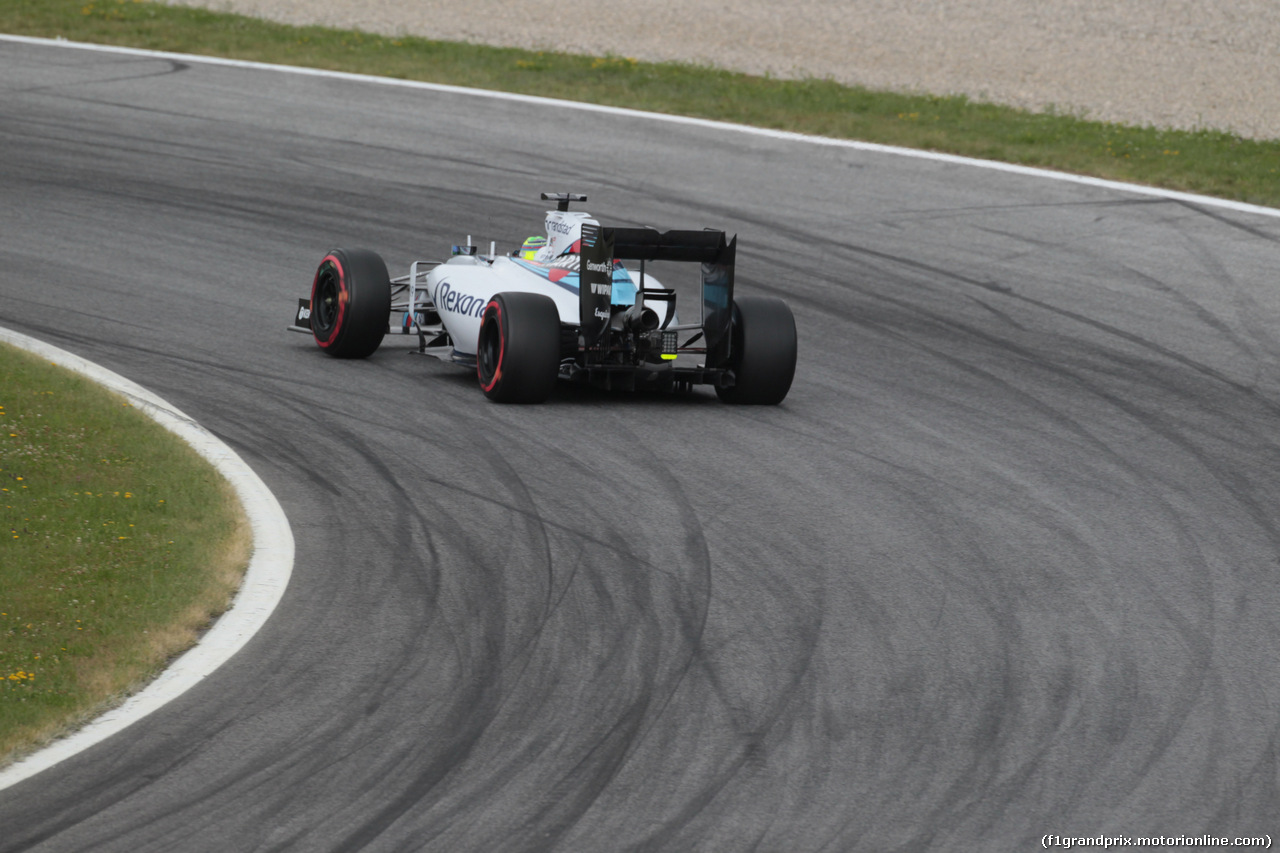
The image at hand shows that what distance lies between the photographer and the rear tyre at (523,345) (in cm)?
1100

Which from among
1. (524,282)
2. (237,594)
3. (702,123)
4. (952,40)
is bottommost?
(237,594)

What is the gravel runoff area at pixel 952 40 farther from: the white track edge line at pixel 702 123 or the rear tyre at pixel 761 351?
the rear tyre at pixel 761 351

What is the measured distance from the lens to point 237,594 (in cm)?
775

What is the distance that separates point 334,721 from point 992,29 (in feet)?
84.0

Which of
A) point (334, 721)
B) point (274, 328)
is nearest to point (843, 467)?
point (334, 721)

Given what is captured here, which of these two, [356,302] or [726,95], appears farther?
[726,95]

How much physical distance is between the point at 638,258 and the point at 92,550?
4.56 meters

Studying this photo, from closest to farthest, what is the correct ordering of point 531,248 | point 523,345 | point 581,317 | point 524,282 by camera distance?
point 523,345 → point 581,317 → point 524,282 → point 531,248

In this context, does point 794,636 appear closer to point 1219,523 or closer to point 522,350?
point 1219,523

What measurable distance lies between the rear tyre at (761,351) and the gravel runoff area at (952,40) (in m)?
13.1

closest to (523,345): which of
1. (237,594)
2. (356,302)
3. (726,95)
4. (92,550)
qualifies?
(356,302)

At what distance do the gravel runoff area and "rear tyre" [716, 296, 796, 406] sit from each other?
13.1m

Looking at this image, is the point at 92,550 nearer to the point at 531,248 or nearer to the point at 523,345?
the point at 523,345

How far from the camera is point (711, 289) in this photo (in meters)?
11.5
